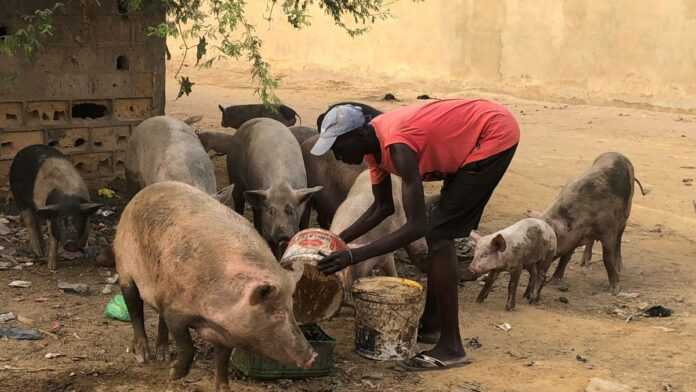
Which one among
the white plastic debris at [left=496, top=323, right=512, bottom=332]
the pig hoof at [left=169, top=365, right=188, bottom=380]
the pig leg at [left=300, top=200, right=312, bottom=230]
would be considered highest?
the pig leg at [left=300, top=200, right=312, bottom=230]

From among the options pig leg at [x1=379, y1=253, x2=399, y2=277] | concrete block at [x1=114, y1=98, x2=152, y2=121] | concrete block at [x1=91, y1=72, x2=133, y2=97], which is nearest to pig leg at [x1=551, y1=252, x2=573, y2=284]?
pig leg at [x1=379, y1=253, x2=399, y2=277]

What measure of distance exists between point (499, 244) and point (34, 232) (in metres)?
3.99

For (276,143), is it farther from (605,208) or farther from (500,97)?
(500,97)

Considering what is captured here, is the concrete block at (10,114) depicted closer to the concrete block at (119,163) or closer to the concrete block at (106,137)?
the concrete block at (106,137)

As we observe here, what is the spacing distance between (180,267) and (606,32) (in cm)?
1532

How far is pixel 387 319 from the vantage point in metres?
5.53

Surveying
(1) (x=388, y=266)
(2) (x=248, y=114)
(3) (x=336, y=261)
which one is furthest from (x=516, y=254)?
(2) (x=248, y=114)

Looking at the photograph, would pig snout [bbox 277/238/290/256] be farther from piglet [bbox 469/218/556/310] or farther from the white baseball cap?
the white baseball cap

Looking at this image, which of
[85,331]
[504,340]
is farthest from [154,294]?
[504,340]

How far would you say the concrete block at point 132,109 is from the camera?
9836 millimetres

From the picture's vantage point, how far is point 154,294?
16.0 ft

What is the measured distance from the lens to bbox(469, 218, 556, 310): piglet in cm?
705

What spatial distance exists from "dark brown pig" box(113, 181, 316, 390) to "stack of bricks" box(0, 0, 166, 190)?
4.25 metres

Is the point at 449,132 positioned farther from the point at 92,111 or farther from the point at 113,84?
the point at 92,111
